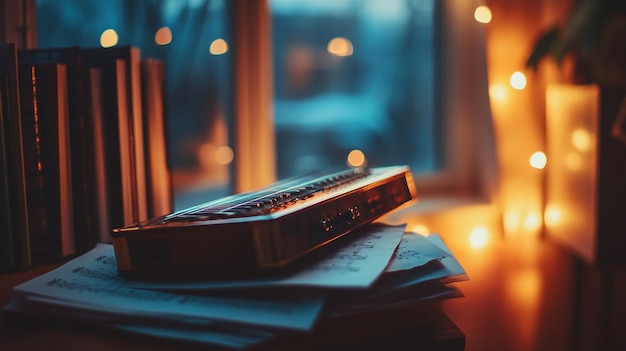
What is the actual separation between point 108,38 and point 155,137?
1.09 feet

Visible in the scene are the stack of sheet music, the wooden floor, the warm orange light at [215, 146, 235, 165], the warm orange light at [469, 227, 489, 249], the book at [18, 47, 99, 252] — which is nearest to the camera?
the stack of sheet music

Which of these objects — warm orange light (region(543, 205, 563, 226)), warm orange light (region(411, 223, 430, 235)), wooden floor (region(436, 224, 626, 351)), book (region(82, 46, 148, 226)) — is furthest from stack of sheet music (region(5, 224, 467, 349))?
warm orange light (region(543, 205, 563, 226))

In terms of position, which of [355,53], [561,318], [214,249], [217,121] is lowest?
[561,318]

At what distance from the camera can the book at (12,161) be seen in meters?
0.76

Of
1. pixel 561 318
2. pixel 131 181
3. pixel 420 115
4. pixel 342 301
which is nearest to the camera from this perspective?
pixel 342 301

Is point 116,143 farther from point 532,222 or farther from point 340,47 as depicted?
point 532,222

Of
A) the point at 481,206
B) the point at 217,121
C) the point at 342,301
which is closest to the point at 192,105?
the point at 217,121

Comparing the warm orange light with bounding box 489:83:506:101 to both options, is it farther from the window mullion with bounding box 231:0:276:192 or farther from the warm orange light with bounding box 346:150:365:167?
the window mullion with bounding box 231:0:276:192

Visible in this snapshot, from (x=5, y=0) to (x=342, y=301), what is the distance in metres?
0.73

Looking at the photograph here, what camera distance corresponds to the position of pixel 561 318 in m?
0.79

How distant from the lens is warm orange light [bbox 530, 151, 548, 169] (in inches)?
54.1

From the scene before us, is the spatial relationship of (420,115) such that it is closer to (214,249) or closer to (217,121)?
(217,121)

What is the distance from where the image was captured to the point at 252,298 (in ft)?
2.03

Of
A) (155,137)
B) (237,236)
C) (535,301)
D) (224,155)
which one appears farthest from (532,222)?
(237,236)
